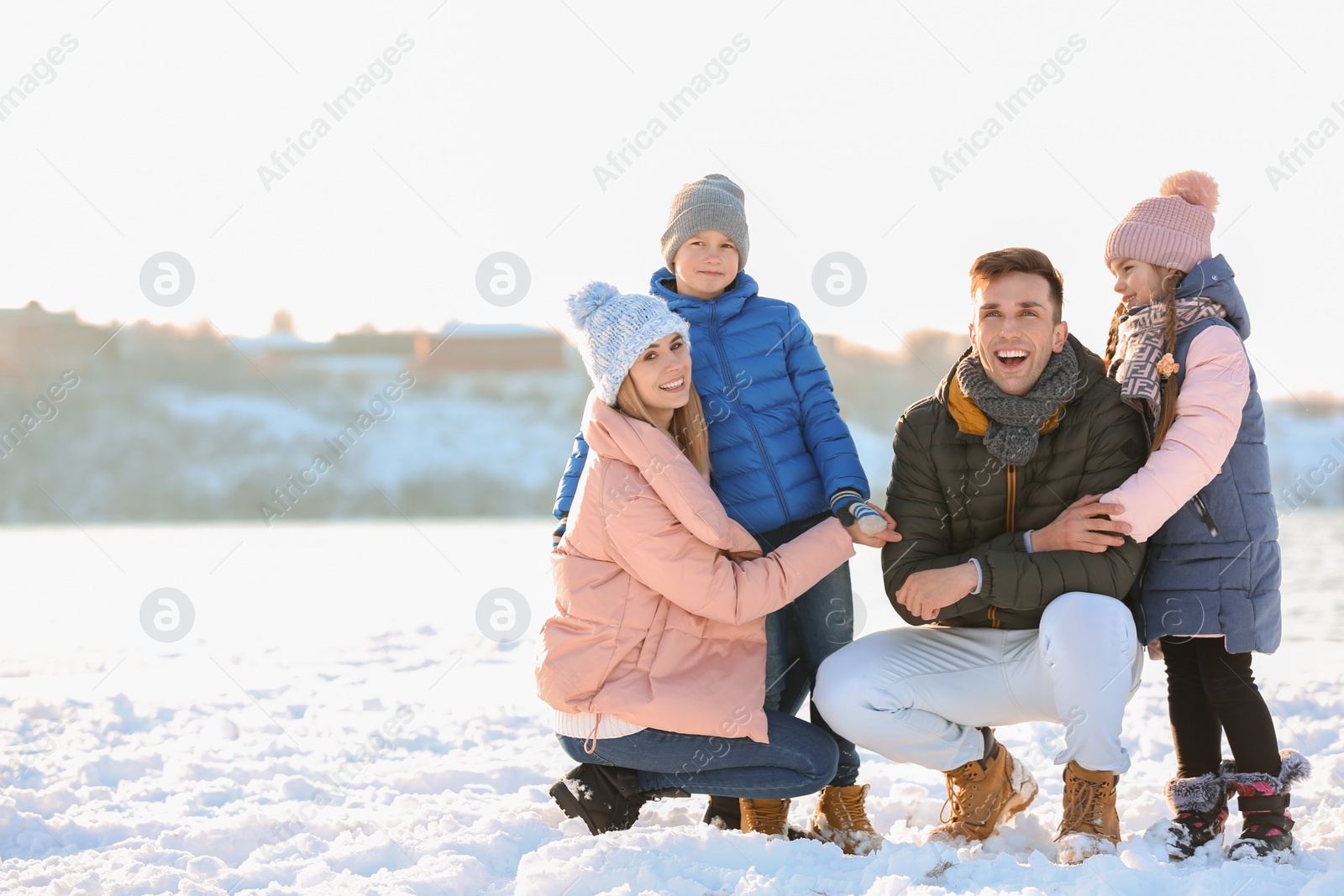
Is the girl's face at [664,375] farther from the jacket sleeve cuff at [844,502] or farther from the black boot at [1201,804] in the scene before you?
the black boot at [1201,804]

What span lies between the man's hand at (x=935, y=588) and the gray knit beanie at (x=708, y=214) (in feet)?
3.90

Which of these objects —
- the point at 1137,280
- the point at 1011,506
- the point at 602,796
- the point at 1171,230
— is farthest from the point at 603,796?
the point at 1171,230

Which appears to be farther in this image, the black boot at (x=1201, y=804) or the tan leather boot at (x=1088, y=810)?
the black boot at (x=1201, y=804)

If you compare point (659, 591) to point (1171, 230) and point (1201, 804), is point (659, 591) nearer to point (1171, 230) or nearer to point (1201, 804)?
point (1201, 804)

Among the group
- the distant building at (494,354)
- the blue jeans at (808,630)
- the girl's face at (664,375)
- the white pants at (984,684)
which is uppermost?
the distant building at (494,354)

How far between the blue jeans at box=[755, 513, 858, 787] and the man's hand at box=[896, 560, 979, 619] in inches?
10.6

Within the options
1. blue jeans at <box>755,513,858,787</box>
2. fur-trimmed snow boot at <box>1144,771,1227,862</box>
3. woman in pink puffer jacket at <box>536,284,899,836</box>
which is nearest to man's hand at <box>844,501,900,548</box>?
woman in pink puffer jacket at <box>536,284,899,836</box>

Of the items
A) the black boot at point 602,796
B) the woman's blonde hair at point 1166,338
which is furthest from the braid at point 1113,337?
the black boot at point 602,796

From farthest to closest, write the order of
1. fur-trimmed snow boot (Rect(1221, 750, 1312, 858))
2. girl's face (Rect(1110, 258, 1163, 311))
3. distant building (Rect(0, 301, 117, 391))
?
distant building (Rect(0, 301, 117, 391)) < girl's face (Rect(1110, 258, 1163, 311)) < fur-trimmed snow boot (Rect(1221, 750, 1312, 858))

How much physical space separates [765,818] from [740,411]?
3.97 ft

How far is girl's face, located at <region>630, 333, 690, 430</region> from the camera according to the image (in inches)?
126

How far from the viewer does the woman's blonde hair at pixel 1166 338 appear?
2.98 m

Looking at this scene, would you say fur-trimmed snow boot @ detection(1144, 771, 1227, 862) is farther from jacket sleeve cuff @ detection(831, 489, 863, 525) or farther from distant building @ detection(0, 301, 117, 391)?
distant building @ detection(0, 301, 117, 391)

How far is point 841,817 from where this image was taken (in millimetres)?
3242
